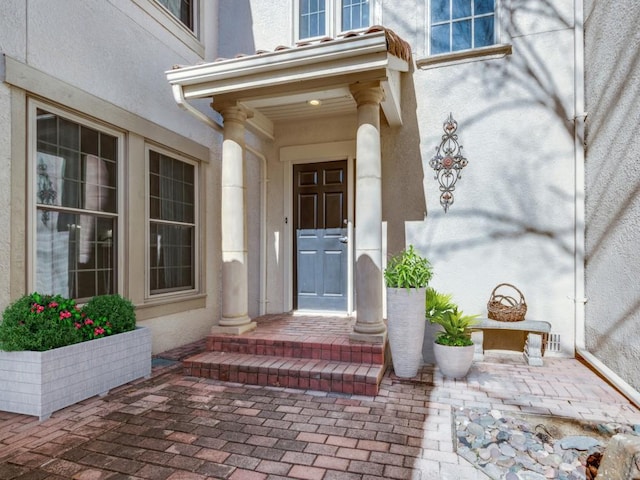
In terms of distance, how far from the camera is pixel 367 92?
3441mm

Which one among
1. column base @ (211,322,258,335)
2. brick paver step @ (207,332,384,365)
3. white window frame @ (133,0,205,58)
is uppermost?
white window frame @ (133,0,205,58)

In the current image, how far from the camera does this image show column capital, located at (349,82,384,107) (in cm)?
341

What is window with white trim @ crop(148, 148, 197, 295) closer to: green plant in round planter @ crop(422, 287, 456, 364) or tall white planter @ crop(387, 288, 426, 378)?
tall white planter @ crop(387, 288, 426, 378)

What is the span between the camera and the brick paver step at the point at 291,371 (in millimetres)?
3057

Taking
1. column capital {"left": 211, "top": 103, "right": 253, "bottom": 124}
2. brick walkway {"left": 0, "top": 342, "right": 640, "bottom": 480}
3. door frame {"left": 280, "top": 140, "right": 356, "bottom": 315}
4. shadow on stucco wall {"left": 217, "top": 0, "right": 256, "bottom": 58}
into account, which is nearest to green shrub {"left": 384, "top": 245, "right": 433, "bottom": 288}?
brick walkway {"left": 0, "top": 342, "right": 640, "bottom": 480}

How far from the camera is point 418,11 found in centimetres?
459

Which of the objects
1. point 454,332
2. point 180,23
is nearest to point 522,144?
point 454,332

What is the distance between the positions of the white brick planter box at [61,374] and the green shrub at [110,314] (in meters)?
0.10

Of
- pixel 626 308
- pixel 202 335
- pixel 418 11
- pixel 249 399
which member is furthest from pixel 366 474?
pixel 418 11

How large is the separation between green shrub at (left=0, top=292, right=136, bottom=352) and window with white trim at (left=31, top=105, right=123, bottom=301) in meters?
0.40

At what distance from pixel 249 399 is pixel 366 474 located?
1.30 m

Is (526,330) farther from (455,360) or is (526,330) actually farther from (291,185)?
(291,185)

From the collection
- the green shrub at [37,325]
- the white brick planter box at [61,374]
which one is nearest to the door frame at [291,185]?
the white brick planter box at [61,374]

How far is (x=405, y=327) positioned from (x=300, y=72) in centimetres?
248
